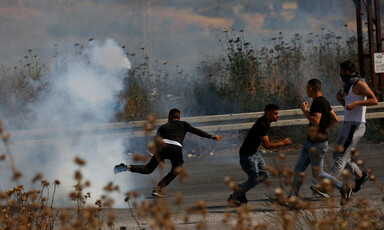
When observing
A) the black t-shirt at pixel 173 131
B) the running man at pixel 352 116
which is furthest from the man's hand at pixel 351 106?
the black t-shirt at pixel 173 131

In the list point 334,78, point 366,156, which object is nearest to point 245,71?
point 334,78

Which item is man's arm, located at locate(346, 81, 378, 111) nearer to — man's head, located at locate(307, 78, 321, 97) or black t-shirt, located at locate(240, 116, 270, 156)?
man's head, located at locate(307, 78, 321, 97)

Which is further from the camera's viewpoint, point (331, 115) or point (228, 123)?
point (228, 123)

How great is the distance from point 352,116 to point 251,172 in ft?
4.67

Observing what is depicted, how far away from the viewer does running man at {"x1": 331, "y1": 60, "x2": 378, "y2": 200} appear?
23.5 feet

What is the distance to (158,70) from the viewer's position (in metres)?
15.9

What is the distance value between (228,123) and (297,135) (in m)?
1.68

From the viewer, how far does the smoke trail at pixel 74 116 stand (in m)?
9.88

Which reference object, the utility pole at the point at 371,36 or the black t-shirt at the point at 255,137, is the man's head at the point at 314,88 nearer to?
the black t-shirt at the point at 255,137

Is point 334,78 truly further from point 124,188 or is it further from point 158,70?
point 124,188

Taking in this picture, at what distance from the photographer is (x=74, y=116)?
36.2 ft

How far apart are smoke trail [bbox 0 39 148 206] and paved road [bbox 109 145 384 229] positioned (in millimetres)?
973

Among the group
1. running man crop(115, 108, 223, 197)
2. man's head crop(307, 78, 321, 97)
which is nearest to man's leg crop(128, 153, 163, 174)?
running man crop(115, 108, 223, 197)

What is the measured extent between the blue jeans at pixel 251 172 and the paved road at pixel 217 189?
0.20 metres
